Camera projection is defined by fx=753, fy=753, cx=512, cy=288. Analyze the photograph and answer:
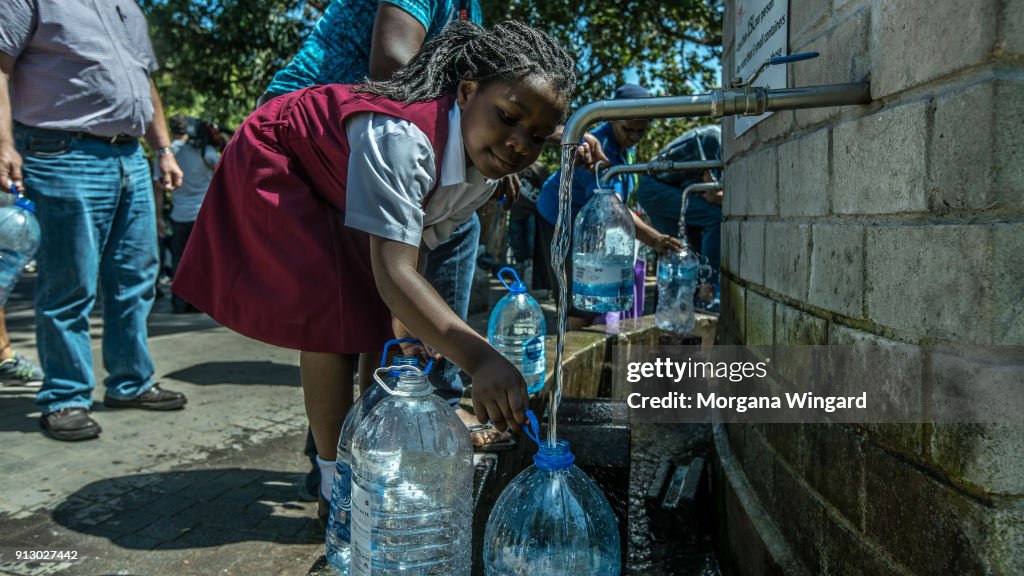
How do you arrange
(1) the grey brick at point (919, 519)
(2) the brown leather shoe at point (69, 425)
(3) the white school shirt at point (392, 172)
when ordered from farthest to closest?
(2) the brown leather shoe at point (69, 425) → (3) the white school shirt at point (392, 172) → (1) the grey brick at point (919, 519)

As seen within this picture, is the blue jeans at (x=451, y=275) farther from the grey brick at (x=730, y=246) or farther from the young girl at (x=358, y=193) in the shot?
the grey brick at (x=730, y=246)

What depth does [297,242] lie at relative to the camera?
7.54 feet

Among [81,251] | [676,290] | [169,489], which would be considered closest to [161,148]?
[81,251]

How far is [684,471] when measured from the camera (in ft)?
11.4

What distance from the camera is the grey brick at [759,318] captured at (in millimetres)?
2568

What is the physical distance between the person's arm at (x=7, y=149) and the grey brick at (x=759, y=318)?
3.30 m

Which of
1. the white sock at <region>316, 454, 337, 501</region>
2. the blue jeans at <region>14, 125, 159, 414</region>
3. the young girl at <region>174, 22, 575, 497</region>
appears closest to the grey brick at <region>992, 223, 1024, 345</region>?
the young girl at <region>174, 22, 575, 497</region>

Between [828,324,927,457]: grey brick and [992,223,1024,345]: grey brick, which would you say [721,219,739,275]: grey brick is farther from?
[992,223,1024,345]: grey brick

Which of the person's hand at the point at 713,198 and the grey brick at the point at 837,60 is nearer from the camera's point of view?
the grey brick at the point at 837,60

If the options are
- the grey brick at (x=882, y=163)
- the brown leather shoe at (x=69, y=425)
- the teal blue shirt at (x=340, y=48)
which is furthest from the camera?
the brown leather shoe at (x=69, y=425)

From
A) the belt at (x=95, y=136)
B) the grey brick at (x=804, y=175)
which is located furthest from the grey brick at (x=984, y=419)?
the belt at (x=95, y=136)

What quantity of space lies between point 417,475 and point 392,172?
2.75ft

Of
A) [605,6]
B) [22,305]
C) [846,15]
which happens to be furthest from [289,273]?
[22,305]

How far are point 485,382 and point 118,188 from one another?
3027 millimetres
